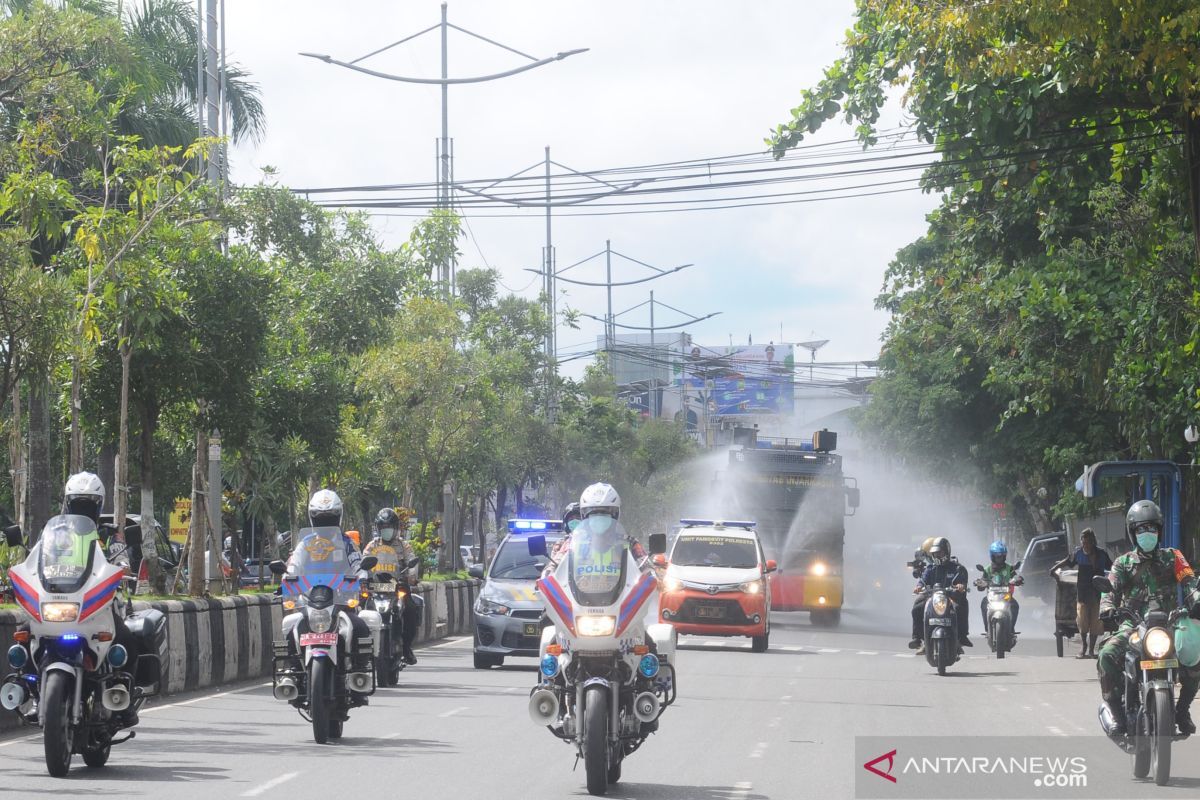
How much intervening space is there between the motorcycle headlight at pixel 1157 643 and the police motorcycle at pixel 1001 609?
46.0 feet

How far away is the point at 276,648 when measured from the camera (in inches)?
529

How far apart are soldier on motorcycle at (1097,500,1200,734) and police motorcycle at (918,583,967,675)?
10164mm

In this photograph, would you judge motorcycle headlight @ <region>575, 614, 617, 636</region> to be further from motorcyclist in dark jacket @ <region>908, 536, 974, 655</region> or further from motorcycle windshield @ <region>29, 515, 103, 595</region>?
motorcyclist in dark jacket @ <region>908, 536, 974, 655</region>

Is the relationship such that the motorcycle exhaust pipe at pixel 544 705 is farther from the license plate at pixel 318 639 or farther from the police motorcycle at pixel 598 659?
the license plate at pixel 318 639

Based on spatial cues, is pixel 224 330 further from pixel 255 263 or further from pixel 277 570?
pixel 277 570

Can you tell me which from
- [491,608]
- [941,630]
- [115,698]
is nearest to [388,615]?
[491,608]

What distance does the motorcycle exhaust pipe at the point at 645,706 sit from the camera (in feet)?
35.0

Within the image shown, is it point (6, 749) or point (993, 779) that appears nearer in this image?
point (993, 779)

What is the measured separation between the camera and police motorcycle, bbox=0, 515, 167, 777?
11125 mm

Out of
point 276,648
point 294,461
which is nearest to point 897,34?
point 276,648

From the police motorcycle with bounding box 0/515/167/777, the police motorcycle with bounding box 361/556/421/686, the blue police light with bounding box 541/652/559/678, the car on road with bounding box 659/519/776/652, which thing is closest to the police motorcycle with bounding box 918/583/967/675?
the car on road with bounding box 659/519/776/652

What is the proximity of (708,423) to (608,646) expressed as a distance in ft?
329

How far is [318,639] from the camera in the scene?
12906 mm

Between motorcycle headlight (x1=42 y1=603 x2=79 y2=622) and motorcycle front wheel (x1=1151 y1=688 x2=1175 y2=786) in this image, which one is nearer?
motorcycle front wheel (x1=1151 y1=688 x2=1175 y2=786)
